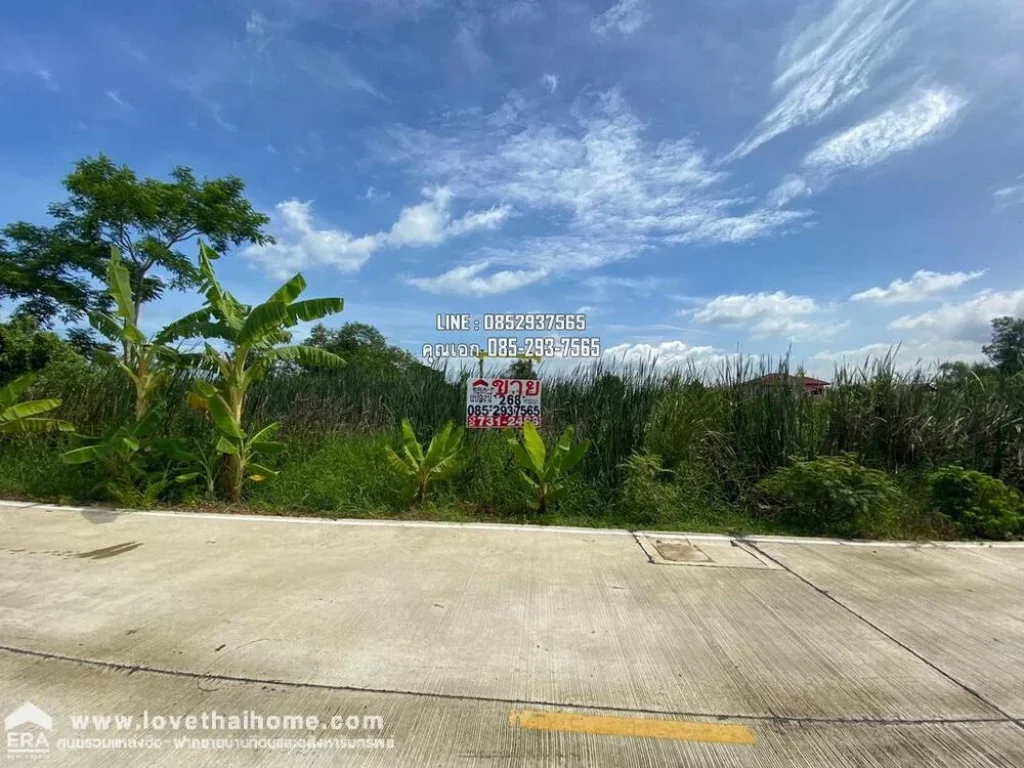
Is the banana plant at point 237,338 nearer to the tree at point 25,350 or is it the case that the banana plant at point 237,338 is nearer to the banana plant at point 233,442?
the banana plant at point 233,442

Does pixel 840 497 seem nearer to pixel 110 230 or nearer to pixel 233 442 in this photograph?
pixel 233 442

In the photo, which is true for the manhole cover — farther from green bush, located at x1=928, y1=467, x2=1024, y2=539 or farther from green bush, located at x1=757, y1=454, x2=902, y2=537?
green bush, located at x1=928, y1=467, x2=1024, y2=539

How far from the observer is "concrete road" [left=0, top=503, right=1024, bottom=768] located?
2553 millimetres

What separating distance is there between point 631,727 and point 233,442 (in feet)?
20.4

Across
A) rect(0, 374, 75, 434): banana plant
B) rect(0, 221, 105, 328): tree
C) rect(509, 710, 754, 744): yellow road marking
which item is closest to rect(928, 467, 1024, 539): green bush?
rect(509, 710, 754, 744): yellow road marking

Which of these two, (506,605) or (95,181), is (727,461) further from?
(95,181)

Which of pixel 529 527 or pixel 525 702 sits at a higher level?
pixel 529 527

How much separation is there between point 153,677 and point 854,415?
884 centimetres

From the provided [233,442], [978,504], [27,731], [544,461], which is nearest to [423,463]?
[544,461]

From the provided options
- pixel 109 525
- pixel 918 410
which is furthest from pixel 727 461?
pixel 109 525

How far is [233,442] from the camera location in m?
7.20

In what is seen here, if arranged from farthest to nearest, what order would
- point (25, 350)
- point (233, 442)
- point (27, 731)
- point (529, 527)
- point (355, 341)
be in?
point (355, 341)
point (25, 350)
point (233, 442)
point (529, 527)
point (27, 731)

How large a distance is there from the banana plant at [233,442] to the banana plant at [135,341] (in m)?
0.90

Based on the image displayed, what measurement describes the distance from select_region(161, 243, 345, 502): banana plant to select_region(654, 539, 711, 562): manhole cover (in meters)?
5.06
